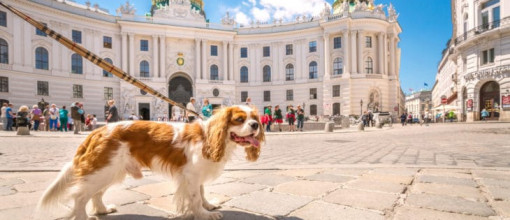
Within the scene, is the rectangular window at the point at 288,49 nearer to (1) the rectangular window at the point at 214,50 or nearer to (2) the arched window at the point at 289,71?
(2) the arched window at the point at 289,71

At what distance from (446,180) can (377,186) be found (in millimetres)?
1145

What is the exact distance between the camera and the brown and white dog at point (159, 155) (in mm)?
2242

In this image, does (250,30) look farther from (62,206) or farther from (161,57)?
(62,206)

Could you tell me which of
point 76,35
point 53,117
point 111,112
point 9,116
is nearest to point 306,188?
point 111,112

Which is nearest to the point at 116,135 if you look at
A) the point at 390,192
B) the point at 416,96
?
the point at 390,192

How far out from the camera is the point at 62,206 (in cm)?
278

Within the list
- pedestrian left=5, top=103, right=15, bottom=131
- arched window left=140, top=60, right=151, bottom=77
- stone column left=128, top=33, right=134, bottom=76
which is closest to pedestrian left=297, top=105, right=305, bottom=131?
pedestrian left=5, top=103, right=15, bottom=131

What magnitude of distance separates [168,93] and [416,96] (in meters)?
139

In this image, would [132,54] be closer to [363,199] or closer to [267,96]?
[267,96]

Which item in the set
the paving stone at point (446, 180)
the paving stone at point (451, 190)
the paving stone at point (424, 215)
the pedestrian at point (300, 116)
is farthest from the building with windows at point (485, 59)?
the paving stone at point (424, 215)

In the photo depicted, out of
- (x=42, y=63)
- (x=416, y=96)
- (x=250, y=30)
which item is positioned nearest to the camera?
(x=42, y=63)

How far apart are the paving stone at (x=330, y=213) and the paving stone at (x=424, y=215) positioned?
20 centimetres

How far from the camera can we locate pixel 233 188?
11.6 ft

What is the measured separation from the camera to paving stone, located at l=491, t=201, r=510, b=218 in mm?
2518
